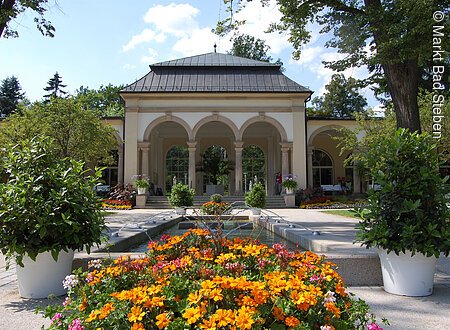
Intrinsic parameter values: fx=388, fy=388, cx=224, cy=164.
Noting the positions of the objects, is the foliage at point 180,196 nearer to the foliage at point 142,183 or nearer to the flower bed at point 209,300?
the foliage at point 142,183

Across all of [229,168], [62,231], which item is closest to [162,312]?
[62,231]

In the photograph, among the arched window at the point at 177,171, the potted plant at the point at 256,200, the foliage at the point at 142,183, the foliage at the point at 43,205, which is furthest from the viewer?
the arched window at the point at 177,171

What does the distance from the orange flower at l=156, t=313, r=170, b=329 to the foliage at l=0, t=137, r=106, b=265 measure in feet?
7.71

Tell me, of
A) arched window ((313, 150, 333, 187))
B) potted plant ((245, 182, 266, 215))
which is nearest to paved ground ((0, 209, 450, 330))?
potted plant ((245, 182, 266, 215))

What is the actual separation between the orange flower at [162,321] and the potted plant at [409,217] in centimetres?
297

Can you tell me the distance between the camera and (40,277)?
4.10 m

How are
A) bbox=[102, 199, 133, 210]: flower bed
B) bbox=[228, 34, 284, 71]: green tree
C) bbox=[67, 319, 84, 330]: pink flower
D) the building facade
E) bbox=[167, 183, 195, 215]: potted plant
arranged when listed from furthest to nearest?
bbox=[228, 34, 284, 71]: green tree → the building facade → bbox=[102, 199, 133, 210]: flower bed → bbox=[167, 183, 195, 215]: potted plant → bbox=[67, 319, 84, 330]: pink flower

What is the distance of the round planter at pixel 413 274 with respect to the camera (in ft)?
13.6

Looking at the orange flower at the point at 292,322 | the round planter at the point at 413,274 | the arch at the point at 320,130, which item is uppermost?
the arch at the point at 320,130

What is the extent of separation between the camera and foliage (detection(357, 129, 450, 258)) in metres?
4.05

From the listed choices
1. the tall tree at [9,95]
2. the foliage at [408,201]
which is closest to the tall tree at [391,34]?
the foliage at [408,201]

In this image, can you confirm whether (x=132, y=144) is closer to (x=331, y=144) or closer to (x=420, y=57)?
(x=331, y=144)

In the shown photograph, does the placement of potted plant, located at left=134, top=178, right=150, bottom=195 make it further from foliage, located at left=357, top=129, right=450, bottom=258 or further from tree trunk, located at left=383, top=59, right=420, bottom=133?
foliage, located at left=357, top=129, right=450, bottom=258

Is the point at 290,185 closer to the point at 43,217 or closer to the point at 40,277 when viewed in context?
the point at 40,277
